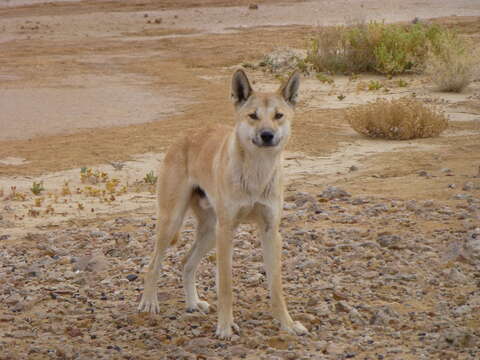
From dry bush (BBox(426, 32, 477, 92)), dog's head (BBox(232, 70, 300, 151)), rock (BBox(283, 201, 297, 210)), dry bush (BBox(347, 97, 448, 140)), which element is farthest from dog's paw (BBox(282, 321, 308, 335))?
dry bush (BBox(426, 32, 477, 92))

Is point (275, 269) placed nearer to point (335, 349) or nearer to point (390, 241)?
point (335, 349)

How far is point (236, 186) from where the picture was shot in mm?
5480

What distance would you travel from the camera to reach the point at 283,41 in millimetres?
26562

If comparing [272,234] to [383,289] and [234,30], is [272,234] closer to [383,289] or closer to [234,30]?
[383,289]

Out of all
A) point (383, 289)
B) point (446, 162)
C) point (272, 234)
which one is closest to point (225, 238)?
point (272, 234)

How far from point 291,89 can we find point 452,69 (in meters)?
11.3

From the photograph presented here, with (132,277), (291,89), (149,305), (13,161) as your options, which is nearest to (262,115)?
(291,89)

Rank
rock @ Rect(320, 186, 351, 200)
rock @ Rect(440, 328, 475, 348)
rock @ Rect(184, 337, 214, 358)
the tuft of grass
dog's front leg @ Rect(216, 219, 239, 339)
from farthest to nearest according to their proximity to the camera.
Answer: the tuft of grass < rock @ Rect(320, 186, 351, 200) < dog's front leg @ Rect(216, 219, 239, 339) < rock @ Rect(184, 337, 214, 358) < rock @ Rect(440, 328, 475, 348)

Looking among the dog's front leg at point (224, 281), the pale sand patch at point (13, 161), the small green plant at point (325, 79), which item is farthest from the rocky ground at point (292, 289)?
the small green plant at point (325, 79)

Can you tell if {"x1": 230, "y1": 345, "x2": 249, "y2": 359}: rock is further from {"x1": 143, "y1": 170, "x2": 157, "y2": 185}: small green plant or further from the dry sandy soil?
{"x1": 143, "y1": 170, "x2": 157, "y2": 185}: small green plant

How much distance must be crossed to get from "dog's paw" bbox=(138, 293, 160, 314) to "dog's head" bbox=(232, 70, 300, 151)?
1.46 meters

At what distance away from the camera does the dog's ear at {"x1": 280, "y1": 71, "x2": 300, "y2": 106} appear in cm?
566

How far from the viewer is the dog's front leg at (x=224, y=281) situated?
5.54m

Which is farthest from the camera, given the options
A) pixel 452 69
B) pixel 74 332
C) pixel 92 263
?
pixel 452 69
